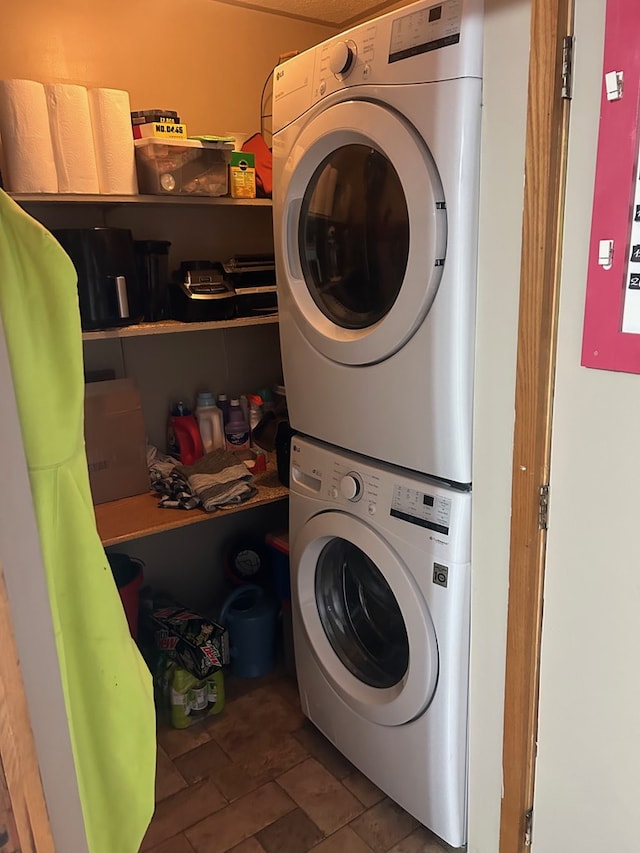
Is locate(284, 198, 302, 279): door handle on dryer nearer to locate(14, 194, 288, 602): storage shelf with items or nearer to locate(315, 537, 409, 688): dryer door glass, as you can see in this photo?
locate(14, 194, 288, 602): storage shelf with items

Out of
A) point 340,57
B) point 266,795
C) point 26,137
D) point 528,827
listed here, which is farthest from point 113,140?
point 528,827

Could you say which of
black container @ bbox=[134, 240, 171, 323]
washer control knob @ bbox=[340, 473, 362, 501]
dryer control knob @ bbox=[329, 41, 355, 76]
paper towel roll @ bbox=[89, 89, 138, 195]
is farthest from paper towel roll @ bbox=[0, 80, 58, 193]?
washer control knob @ bbox=[340, 473, 362, 501]

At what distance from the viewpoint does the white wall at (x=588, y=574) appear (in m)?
1.01

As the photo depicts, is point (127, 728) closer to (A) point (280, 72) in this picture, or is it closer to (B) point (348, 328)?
(B) point (348, 328)

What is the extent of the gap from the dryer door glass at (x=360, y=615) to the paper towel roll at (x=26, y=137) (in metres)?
1.17

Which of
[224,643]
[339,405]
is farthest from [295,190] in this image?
[224,643]

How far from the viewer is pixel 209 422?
7.22 ft

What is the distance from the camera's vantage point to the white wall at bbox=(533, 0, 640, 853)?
1.01 metres

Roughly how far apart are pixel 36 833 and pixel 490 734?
956 millimetres

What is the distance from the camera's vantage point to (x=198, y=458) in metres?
2.18

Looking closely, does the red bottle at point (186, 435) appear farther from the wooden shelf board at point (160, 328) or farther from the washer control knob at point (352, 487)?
the washer control knob at point (352, 487)

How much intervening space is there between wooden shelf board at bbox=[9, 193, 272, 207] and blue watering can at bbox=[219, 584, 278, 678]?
1252 millimetres

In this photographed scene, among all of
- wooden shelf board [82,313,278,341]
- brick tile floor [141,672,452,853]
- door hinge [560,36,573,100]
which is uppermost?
door hinge [560,36,573,100]

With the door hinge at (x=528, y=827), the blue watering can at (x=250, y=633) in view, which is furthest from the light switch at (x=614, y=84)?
the blue watering can at (x=250, y=633)
